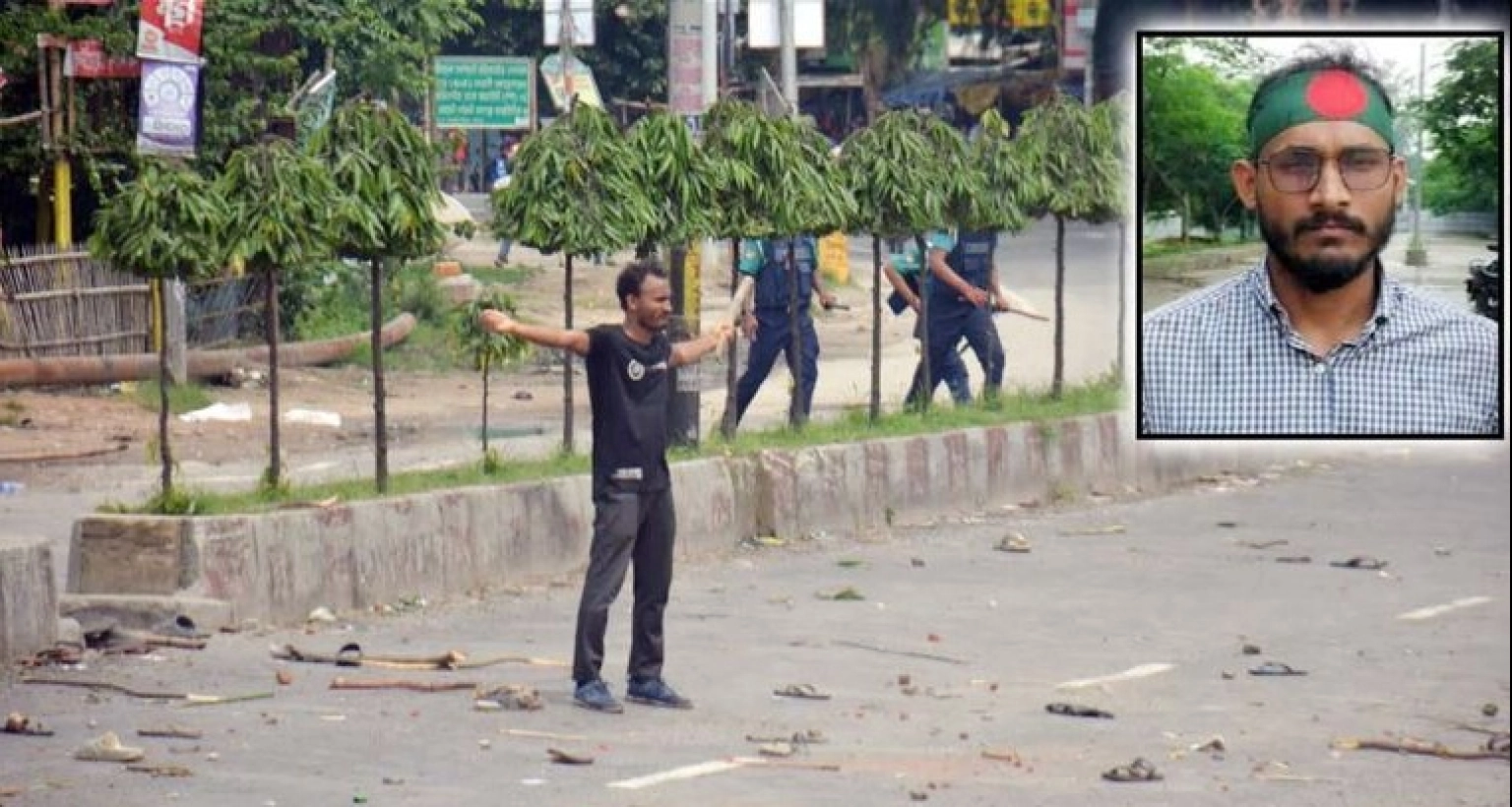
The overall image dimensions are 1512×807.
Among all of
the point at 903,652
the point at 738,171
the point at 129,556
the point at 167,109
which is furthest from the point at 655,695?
the point at 167,109

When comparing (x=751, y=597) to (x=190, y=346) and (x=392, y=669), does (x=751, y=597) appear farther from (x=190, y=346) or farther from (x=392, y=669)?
(x=190, y=346)

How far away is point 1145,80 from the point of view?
70.4 inches

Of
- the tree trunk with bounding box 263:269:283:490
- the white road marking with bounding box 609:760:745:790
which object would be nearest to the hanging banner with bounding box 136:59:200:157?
the tree trunk with bounding box 263:269:283:490

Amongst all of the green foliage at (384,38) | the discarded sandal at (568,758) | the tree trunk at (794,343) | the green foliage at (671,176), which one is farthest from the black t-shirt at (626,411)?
the green foliage at (384,38)

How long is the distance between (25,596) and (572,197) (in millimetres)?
5574

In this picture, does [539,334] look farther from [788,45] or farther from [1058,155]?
[788,45]

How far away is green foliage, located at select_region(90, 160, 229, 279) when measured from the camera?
14.1 meters

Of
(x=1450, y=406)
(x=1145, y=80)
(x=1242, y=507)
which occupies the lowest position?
(x=1242, y=507)

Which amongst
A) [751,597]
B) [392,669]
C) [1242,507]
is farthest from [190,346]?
[392,669]

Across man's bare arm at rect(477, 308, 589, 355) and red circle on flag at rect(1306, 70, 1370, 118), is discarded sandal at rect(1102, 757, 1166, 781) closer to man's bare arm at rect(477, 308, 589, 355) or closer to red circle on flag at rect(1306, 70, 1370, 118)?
man's bare arm at rect(477, 308, 589, 355)

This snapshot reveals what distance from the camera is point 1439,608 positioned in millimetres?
15203

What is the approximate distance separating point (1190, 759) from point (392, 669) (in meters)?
3.51

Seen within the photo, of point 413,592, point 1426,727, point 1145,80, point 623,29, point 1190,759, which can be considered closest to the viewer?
point 1145,80

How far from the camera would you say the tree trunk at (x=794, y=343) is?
1892 centimetres
